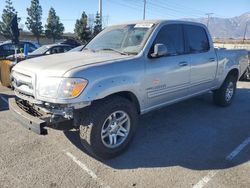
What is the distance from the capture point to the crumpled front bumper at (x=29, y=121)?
3.44 metres

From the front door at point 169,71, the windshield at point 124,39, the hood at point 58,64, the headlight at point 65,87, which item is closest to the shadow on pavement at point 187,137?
the front door at point 169,71

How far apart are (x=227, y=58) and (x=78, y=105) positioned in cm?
436

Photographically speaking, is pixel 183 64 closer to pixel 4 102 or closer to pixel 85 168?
pixel 85 168

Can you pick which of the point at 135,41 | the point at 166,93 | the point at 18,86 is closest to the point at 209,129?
the point at 166,93

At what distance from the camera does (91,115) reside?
3.62 m

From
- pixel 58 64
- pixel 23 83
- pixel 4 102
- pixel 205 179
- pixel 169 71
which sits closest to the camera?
pixel 205 179

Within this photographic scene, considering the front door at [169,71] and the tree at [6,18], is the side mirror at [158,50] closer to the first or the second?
the front door at [169,71]

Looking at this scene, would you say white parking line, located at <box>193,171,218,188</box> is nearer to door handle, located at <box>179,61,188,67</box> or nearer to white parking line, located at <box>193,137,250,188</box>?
white parking line, located at <box>193,137,250,188</box>

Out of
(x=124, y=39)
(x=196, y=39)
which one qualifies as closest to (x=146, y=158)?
(x=124, y=39)

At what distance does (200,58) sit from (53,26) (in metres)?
56.2

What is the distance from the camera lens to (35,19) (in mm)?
57844

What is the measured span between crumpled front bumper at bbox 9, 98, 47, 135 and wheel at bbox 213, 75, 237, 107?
464 centimetres

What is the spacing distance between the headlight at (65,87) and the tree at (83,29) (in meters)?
40.8

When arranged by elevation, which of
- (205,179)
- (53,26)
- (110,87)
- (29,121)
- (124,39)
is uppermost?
(53,26)
